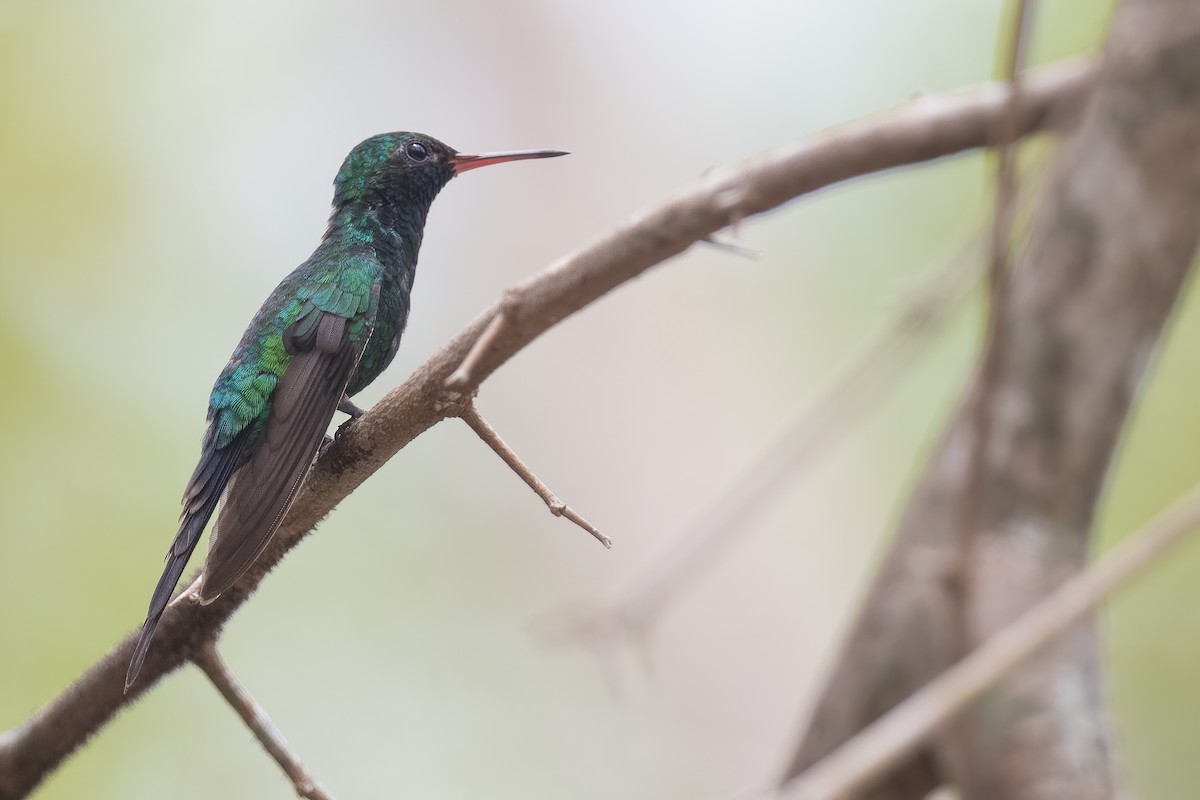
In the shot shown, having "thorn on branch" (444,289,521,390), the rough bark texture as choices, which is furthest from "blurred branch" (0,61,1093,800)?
the rough bark texture

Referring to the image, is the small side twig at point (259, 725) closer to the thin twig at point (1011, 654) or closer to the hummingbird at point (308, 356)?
the hummingbird at point (308, 356)

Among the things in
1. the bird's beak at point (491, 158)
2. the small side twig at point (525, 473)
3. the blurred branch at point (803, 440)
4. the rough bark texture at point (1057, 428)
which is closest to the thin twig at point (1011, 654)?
the small side twig at point (525, 473)

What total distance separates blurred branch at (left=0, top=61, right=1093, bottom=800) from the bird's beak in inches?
18.3

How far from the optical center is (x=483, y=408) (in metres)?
5.77

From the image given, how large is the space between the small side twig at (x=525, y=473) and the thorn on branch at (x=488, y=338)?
0.28 feet

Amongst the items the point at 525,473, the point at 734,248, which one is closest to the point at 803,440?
the point at 734,248

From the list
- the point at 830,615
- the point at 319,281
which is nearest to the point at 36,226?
the point at 319,281

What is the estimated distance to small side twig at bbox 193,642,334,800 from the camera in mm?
2113

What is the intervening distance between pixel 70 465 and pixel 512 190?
256 centimetres

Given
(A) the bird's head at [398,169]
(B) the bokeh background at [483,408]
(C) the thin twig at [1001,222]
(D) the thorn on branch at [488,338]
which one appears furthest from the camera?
(B) the bokeh background at [483,408]

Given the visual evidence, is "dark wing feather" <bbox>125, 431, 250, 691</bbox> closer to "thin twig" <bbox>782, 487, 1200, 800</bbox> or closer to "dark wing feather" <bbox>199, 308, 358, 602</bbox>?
"dark wing feather" <bbox>199, 308, 358, 602</bbox>

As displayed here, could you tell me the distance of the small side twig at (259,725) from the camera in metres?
2.11

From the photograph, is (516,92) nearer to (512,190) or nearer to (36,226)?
(512,190)

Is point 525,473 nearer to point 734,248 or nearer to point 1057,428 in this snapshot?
point 734,248
